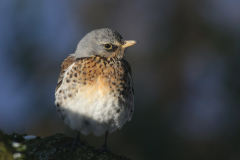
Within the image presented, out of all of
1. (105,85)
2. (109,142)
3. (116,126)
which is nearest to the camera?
(105,85)

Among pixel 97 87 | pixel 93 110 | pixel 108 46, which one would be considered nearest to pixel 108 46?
pixel 108 46

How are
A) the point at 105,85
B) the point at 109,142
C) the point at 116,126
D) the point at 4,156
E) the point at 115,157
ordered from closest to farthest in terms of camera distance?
the point at 4,156 → the point at 115,157 → the point at 105,85 → the point at 116,126 → the point at 109,142

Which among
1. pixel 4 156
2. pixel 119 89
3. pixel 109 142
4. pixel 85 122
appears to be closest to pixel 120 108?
pixel 119 89

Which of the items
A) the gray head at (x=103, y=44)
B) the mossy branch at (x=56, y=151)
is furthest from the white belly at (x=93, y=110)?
the gray head at (x=103, y=44)

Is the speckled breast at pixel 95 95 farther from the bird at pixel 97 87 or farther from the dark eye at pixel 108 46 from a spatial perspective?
the dark eye at pixel 108 46

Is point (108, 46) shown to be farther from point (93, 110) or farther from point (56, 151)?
point (56, 151)

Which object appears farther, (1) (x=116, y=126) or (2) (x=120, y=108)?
(1) (x=116, y=126)

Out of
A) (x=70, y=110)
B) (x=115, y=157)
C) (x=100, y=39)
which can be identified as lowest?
(x=115, y=157)

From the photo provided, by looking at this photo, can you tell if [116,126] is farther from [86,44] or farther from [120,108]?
[86,44]

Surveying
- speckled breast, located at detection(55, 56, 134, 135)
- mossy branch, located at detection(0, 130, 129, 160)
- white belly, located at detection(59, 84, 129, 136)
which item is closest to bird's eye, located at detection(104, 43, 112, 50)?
speckled breast, located at detection(55, 56, 134, 135)
